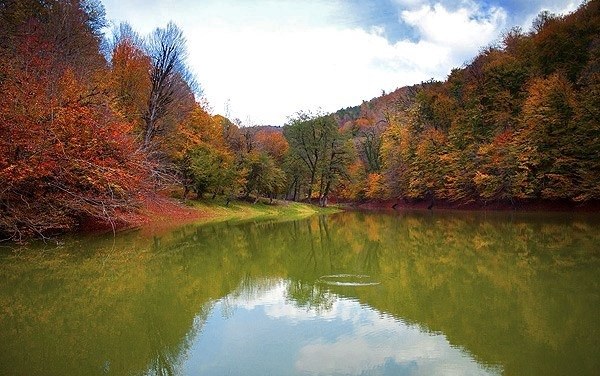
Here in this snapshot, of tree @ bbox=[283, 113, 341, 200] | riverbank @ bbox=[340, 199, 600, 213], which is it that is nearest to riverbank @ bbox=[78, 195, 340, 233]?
tree @ bbox=[283, 113, 341, 200]

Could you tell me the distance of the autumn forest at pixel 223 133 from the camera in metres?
12.9

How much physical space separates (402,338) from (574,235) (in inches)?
482

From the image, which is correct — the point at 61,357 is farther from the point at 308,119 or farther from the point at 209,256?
the point at 308,119

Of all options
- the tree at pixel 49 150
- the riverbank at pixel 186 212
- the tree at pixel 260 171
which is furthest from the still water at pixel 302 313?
the tree at pixel 260 171

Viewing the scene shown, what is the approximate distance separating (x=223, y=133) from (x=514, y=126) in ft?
79.6

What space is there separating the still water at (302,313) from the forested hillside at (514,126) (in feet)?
60.2

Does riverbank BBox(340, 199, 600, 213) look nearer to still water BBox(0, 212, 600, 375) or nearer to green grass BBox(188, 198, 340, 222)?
green grass BBox(188, 198, 340, 222)

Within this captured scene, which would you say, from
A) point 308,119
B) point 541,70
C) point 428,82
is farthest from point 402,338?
point 428,82

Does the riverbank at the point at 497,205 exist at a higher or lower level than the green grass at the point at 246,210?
higher

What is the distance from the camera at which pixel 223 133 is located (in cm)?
3956

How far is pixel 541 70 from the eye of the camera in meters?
32.8

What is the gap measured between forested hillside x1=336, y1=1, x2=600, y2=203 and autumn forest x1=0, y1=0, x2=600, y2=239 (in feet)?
0.37

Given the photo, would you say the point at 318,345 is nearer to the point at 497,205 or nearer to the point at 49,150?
the point at 49,150

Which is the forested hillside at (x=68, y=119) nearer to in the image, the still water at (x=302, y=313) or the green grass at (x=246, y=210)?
the still water at (x=302, y=313)
